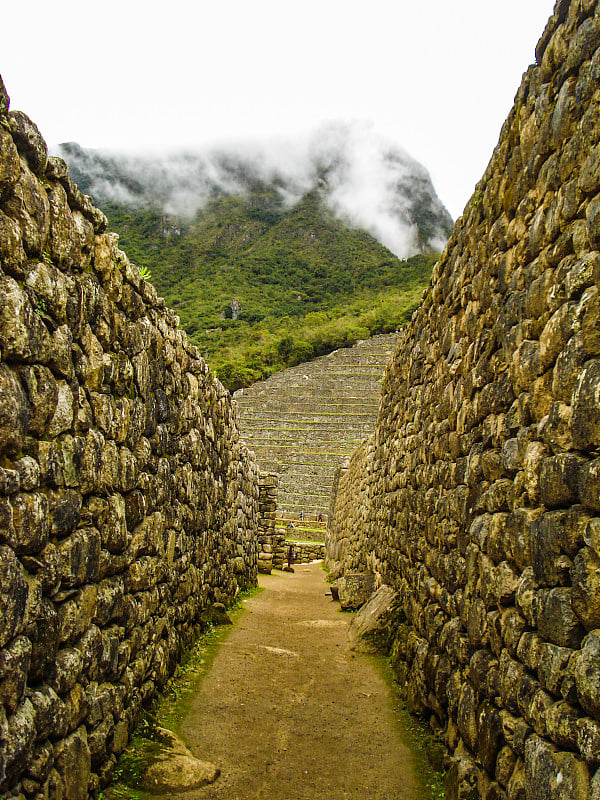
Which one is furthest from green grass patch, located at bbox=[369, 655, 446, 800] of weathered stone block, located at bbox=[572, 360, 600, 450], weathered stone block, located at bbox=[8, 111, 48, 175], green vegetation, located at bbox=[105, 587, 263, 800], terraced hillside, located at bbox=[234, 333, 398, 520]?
terraced hillside, located at bbox=[234, 333, 398, 520]

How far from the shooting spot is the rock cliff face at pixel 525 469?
7.21 feet

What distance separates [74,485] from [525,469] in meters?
2.10

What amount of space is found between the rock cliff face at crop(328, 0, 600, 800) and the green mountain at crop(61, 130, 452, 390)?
142ft

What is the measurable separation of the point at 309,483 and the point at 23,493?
29.8 meters

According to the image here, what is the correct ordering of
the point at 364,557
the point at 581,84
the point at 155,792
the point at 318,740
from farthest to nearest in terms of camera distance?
the point at 364,557 → the point at 318,740 → the point at 155,792 → the point at 581,84

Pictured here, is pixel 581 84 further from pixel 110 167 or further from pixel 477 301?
pixel 110 167

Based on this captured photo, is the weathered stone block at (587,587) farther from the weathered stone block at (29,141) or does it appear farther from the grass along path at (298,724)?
the weathered stone block at (29,141)

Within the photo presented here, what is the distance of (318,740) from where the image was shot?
13.5ft

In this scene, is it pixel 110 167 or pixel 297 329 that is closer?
pixel 297 329

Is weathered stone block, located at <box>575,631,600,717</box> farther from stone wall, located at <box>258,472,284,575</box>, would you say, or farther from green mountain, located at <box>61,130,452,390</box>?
green mountain, located at <box>61,130,452,390</box>

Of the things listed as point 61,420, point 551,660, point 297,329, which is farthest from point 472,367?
point 297,329

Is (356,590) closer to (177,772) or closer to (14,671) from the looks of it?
(177,772)

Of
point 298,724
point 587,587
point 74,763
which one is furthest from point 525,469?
point 298,724

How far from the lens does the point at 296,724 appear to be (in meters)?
4.35
